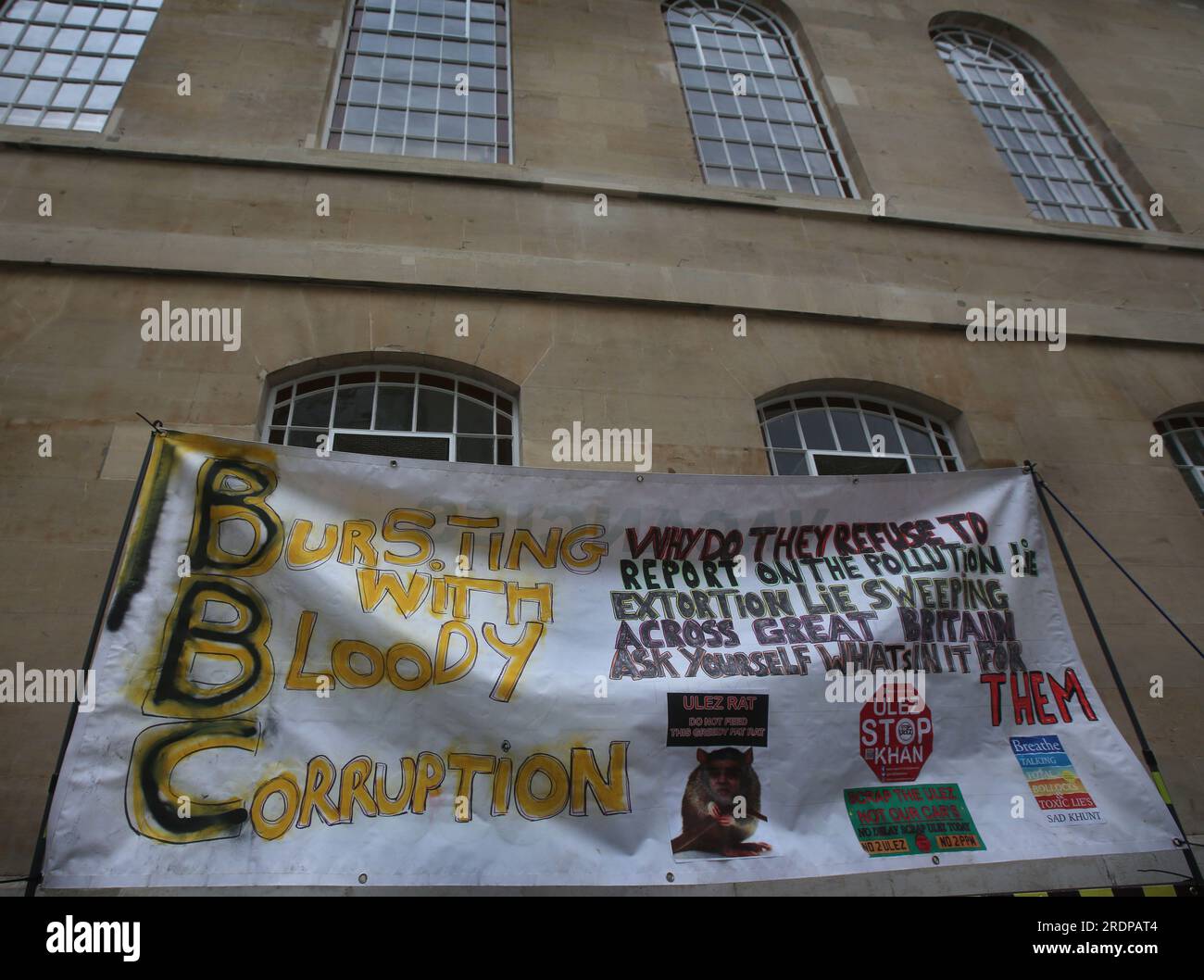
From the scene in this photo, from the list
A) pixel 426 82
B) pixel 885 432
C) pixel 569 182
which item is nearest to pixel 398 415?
pixel 569 182

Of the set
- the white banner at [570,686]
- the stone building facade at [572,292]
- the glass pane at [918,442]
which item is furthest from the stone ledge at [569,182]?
the white banner at [570,686]

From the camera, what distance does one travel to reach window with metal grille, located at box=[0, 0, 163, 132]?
8.48 m

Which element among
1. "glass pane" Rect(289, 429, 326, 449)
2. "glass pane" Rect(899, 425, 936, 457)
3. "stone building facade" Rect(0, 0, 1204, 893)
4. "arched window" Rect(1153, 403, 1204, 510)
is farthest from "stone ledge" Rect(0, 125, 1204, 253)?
"glass pane" Rect(289, 429, 326, 449)

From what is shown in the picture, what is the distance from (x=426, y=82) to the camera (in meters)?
9.69

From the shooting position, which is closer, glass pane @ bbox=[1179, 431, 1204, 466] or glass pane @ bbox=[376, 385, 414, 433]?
glass pane @ bbox=[376, 385, 414, 433]

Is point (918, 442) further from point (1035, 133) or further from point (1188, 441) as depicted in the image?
point (1035, 133)

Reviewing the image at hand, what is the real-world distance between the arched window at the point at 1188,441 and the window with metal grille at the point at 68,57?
36.8ft

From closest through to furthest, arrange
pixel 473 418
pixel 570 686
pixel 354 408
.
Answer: pixel 570 686 < pixel 354 408 < pixel 473 418

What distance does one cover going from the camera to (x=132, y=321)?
6672 mm

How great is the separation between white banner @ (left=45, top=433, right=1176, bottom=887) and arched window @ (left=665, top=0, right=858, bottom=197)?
18.2 feet

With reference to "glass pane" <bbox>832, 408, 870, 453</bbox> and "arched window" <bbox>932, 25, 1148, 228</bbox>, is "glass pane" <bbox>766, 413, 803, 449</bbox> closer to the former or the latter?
"glass pane" <bbox>832, 408, 870, 453</bbox>

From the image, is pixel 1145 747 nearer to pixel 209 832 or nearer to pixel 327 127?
pixel 209 832

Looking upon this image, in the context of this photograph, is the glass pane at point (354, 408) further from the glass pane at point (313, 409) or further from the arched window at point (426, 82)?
the arched window at point (426, 82)

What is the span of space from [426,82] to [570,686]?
26.7ft
